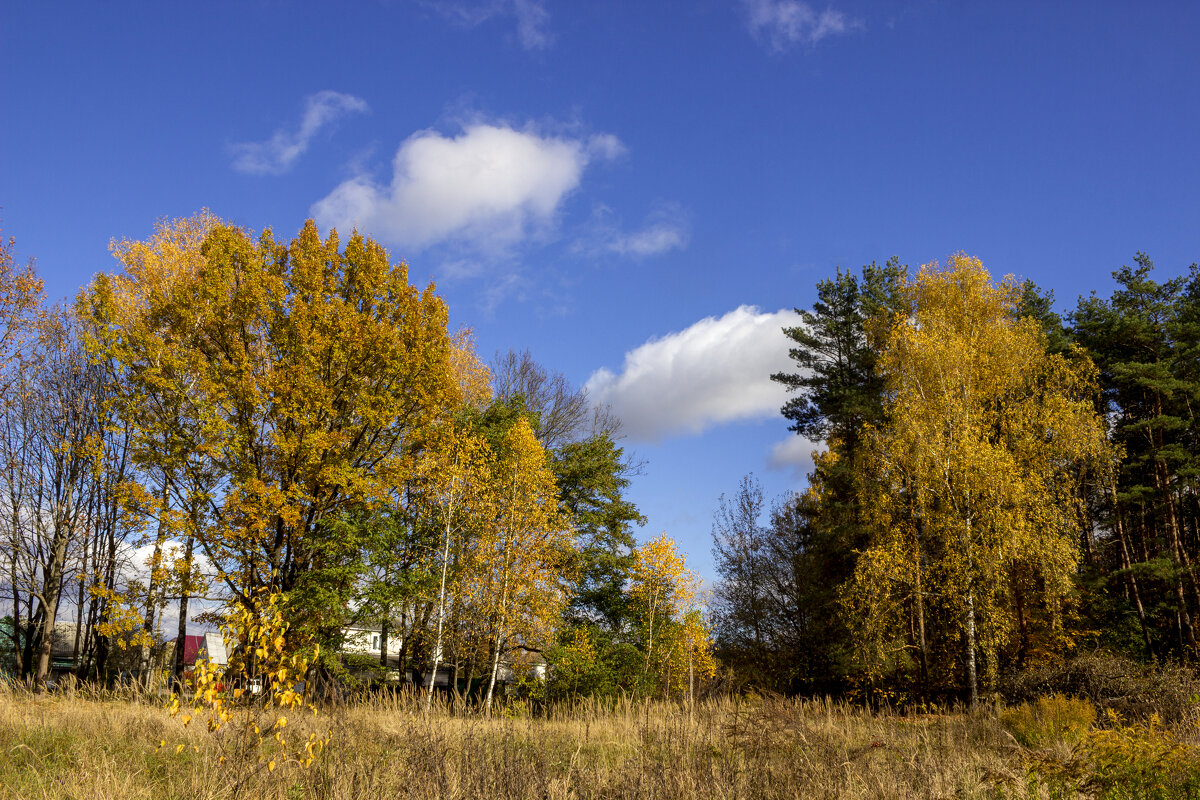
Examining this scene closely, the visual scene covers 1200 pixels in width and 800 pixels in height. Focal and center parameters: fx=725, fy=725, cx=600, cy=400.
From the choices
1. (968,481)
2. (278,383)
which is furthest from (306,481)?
(968,481)

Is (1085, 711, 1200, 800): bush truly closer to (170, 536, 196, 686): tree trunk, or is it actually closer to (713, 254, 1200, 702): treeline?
(713, 254, 1200, 702): treeline

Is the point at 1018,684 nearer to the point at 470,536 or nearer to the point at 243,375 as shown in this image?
the point at 470,536

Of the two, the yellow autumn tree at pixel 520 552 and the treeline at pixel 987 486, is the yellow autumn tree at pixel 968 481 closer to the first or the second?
the treeline at pixel 987 486

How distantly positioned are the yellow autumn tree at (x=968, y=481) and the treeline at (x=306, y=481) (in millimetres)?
6916

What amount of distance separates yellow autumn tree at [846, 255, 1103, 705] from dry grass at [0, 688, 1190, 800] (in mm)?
11235

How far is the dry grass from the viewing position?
17.2 feet

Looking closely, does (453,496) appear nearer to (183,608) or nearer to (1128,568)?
(183,608)

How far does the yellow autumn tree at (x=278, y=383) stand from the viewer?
54.2 feet

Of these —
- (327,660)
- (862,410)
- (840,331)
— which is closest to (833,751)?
(327,660)

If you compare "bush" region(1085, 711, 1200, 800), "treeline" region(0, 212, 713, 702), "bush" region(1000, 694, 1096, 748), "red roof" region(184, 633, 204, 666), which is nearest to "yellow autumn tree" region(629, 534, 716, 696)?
"treeline" region(0, 212, 713, 702)

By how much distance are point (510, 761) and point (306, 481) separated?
43.7 feet

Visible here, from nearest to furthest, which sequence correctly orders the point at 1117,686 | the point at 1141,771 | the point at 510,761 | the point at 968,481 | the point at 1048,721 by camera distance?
1. the point at 510,761
2. the point at 1141,771
3. the point at 1048,721
4. the point at 1117,686
5. the point at 968,481

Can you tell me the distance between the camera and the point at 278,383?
54.3ft

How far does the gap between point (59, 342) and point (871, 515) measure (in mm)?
24715
